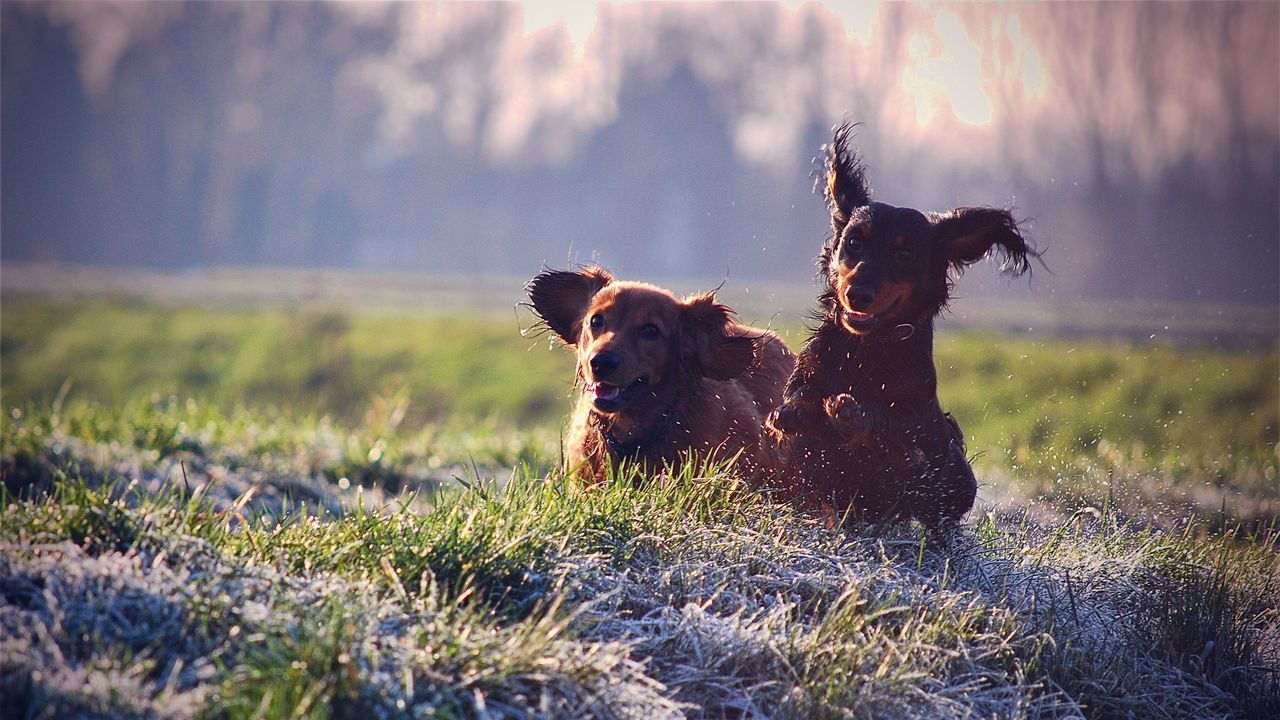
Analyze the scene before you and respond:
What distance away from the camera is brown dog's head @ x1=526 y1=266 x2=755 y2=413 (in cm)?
424

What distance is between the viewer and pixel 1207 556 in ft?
15.0

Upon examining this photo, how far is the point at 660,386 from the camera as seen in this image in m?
4.48

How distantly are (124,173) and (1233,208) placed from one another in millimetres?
57012

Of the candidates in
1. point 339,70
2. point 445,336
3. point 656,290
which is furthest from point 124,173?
point 656,290

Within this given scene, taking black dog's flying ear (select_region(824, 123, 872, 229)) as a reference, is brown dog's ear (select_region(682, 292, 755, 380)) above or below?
below

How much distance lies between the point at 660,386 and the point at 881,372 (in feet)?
3.33

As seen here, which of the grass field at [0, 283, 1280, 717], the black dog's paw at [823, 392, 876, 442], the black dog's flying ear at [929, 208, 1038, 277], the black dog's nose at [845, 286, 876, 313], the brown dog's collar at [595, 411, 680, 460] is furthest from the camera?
the brown dog's collar at [595, 411, 680, 460]

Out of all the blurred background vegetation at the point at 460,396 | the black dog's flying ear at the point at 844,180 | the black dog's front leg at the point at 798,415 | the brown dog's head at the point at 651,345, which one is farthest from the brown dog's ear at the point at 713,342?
the blurred background vegetation at the point at 460,396

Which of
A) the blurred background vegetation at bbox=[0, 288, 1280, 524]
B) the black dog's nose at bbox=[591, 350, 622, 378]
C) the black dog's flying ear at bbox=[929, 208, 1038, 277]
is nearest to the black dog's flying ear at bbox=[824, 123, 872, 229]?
the black dog's flying ear at bbox=[929, 208, 1038, 277]

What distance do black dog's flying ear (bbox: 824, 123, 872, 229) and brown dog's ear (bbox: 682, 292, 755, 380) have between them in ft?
2.12

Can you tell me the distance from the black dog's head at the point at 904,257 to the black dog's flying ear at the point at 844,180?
0.08 m

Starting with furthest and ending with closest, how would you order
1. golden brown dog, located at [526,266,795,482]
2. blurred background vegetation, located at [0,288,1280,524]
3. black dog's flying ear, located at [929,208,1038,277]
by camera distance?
blurred background vegetation, located at [0,288,1280,524] < golden brown dog, located at [526,266,795,482] < black dog's flying ear, located at [929,208,1038,277]

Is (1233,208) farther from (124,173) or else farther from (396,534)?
(124,173)

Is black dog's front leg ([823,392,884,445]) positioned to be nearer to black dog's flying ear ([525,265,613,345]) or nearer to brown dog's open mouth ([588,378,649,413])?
brown dog's open mouth ([588,378,649,413])
